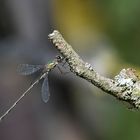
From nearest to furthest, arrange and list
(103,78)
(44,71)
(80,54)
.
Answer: (103,78) < (44,71) < (80,54)

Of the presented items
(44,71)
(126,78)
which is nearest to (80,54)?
(44,71)

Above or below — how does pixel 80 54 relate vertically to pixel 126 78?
above

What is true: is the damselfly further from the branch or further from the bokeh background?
the bokeh background

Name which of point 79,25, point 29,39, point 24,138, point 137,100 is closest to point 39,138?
point 24,138

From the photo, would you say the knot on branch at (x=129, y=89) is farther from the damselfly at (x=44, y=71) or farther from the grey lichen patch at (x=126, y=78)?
the damselfly at (x=44, y=71)

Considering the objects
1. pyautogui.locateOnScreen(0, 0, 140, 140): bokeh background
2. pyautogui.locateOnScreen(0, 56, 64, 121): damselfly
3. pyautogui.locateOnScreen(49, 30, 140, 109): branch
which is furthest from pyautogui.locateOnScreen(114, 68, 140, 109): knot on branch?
pyautogui.locateOnScreen(0, 0, 140, 140): bokeh background

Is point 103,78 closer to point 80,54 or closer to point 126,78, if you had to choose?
point 126,78
